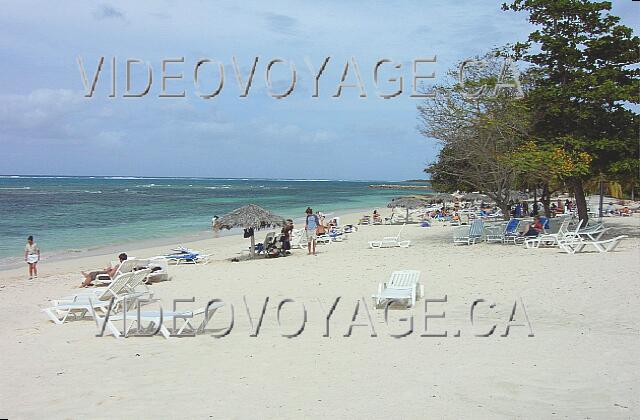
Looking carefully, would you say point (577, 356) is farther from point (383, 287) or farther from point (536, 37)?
point (536, 37)

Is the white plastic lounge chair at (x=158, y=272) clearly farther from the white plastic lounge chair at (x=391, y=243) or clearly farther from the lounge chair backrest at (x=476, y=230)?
the lounge chair backrest at (x=476, y=230)

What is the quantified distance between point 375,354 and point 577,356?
2.02 m

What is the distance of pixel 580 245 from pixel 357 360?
919cm

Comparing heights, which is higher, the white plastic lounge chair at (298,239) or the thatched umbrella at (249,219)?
the thatched umbrella at (249,219)

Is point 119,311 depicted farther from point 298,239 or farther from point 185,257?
point 298,239

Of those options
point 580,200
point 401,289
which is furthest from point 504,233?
point 401,289

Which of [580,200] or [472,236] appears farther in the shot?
[580,200]

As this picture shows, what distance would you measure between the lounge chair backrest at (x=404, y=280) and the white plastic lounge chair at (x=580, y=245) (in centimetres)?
533

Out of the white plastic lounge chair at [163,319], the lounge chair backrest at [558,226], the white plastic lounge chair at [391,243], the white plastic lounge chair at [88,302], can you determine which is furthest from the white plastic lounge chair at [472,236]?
the white plastic lounge chair at [163,319]

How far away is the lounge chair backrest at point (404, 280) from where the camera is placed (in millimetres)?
9070

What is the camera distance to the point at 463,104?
1573 cm

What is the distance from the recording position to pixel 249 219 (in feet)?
50.9

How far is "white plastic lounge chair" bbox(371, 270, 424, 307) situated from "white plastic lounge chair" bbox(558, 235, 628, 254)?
532 cm

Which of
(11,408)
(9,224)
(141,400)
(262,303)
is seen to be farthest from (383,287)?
(9,224)
